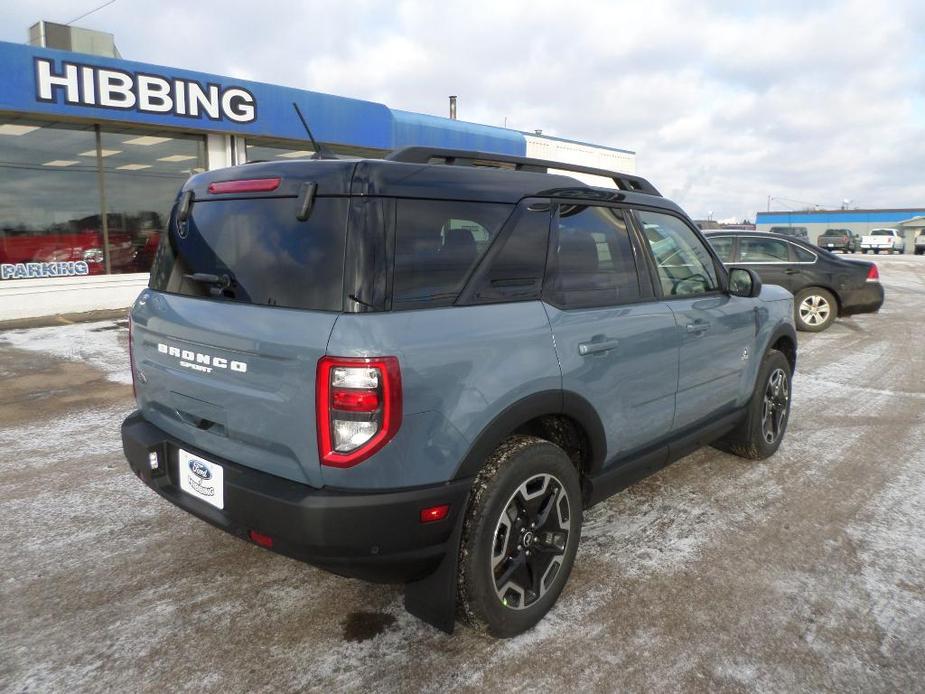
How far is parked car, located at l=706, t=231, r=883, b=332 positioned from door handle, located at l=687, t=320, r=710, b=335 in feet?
24.6

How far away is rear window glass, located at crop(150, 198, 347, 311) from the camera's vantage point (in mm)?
2252

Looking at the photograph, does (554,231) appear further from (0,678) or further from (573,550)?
(0,678)

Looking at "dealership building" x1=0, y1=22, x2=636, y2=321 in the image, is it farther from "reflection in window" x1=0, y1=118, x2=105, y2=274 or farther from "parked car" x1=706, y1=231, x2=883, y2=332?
"parked car" x1=706, y1=231, x2=883, y2=332

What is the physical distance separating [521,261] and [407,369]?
2.68ft

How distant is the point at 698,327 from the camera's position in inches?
141

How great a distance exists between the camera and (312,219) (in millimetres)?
2316

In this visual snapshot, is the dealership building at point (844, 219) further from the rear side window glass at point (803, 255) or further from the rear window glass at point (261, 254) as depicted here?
the rear window glass at point (261, 254)

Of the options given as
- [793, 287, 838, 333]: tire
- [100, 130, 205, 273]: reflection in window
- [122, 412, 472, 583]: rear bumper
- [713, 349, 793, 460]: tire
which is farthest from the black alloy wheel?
[100, 130, 205, 273]: reflection in window

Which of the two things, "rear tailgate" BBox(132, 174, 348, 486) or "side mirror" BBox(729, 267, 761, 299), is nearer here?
"rear tailgate" BBox(132, 174, 348, 486)

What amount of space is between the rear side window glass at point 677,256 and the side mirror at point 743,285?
16 cm

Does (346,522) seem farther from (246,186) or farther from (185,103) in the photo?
(185,103)

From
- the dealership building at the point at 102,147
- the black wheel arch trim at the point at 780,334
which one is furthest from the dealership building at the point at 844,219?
the black wheel arch trim at the point at 780,334

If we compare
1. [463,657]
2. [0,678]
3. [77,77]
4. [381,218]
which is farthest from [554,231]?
[77,77]

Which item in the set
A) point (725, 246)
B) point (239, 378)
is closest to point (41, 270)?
point (239, 378)
